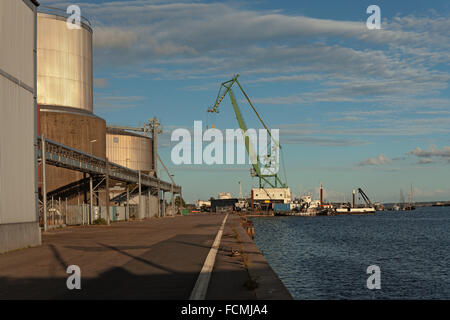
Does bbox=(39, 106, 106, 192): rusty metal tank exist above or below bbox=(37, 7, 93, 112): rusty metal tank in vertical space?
below

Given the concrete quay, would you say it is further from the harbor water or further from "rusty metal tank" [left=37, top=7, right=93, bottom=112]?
"rusty metal tank" [left=37, top=7, right=93, bottom=112]

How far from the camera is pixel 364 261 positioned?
38344 mm

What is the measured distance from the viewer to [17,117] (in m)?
32.0

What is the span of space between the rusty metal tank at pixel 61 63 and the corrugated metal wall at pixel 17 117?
5912cm

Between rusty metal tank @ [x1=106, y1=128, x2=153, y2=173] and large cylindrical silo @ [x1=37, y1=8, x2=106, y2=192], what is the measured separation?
2370 centimetres

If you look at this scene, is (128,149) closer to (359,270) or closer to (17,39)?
(17,39)

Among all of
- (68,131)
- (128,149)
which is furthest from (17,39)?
(128,149)

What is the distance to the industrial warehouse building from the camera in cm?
2964

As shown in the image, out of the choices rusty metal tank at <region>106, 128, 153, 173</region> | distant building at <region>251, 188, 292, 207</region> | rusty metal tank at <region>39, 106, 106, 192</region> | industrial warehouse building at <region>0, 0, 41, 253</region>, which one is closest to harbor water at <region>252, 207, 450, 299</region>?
industrial warehouse building at <region>0, 0, 41, 253</region>

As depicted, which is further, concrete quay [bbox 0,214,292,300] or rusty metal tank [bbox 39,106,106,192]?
rusty metal tank [bbox 39,106,106,192]

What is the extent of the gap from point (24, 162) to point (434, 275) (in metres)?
26.2

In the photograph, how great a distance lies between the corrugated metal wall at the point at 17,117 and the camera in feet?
97.4

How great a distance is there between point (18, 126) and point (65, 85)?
6435 centimetres
